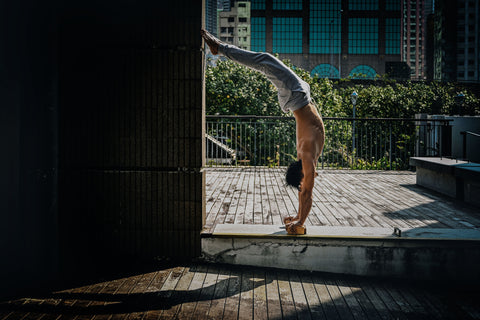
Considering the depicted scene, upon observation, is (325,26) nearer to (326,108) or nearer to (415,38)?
(326,108)

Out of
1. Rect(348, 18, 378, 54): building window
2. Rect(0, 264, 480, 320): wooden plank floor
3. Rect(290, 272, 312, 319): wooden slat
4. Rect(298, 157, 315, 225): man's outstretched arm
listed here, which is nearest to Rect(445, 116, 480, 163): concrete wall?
Rect(0, 264, 480, 320): wooden plank floor

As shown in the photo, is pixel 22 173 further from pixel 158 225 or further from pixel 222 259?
pixel 222 259

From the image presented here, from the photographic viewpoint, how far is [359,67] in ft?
172

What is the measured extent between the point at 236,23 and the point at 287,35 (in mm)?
30943

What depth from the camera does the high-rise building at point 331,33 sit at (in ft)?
165

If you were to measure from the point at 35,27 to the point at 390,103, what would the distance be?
61.4ft

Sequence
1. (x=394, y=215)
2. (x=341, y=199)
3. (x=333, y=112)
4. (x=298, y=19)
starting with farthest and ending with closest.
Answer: (x=298, y=19) → (x=333, y=112) → (x=341, y=199) → (x=394, y=215)

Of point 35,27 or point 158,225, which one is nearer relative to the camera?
point 35,27

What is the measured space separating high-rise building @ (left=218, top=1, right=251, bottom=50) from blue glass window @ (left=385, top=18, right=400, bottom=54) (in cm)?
2914

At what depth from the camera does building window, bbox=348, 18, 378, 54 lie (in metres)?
51.0

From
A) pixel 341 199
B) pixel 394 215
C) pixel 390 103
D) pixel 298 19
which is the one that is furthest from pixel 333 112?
pixel 298 19

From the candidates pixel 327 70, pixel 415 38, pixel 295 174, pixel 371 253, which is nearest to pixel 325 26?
pixel 327 70

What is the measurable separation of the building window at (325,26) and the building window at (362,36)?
184 centimetres

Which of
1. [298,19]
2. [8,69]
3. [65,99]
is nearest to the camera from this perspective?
[8,69]
